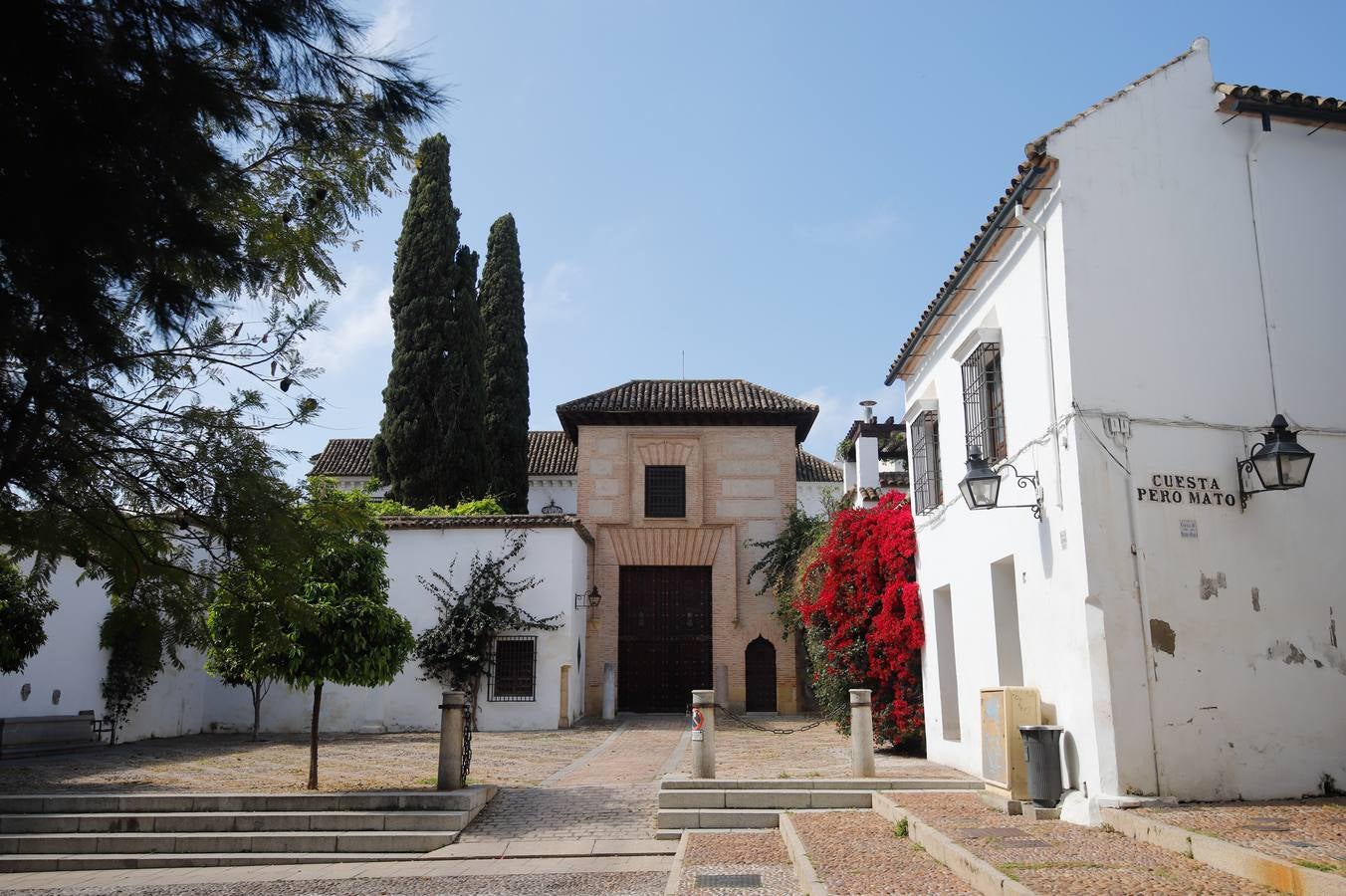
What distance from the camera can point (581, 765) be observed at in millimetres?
13078

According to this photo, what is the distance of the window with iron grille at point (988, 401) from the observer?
9547 mm

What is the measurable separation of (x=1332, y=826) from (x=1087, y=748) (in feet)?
5.16

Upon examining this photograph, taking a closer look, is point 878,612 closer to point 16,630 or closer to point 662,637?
point 662,637

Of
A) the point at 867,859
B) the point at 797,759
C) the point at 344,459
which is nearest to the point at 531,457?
the point at 344,459

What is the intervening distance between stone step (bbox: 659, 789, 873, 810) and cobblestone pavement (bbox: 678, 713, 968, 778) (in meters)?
0.91

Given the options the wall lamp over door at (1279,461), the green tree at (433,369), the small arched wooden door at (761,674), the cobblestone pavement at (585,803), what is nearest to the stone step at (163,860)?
the cobblestone pavement at (585,803)

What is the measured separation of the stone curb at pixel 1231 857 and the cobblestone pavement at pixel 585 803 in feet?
13.7

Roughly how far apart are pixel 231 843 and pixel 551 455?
21.7 meters

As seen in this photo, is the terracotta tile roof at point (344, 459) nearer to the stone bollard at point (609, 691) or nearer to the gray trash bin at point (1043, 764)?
the stone bollard at point (609, 691)

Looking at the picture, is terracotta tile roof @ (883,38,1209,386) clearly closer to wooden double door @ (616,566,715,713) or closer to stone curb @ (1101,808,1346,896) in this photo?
stone curb @ (1101,808,1346,896)

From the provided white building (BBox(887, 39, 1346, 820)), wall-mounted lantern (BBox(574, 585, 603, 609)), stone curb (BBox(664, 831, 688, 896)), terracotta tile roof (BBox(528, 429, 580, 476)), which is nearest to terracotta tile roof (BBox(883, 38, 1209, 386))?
white building (BBox(887, 39, 1346, 820))

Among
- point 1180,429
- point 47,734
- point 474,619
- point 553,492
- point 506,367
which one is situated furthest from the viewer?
point 553,492

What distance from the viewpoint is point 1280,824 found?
6051 mm

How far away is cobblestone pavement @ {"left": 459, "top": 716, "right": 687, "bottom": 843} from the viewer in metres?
9.01
